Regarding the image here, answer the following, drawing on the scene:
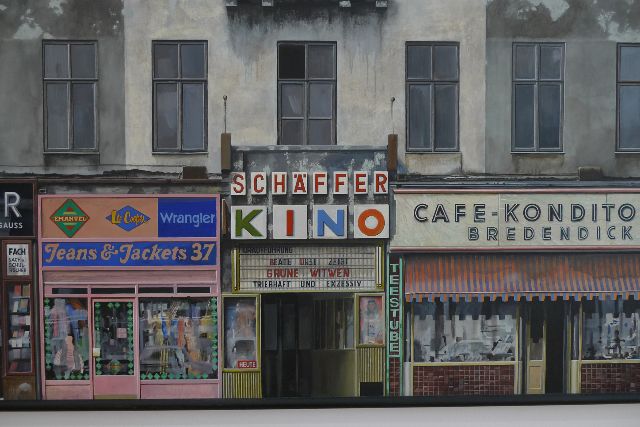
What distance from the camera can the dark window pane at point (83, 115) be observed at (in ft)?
13.9

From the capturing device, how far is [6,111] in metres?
4.14

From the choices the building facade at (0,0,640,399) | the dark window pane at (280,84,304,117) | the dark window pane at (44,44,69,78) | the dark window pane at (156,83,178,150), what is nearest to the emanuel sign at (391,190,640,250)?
the building facade at (0,0,640,399)

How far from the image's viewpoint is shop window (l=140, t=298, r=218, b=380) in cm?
427

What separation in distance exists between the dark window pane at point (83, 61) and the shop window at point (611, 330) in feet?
11.6

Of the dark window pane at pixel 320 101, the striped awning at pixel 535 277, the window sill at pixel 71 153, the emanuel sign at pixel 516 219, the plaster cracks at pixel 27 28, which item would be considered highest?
the plaster cracks at pixel 27 28

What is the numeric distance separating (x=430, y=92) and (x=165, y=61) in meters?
1.71

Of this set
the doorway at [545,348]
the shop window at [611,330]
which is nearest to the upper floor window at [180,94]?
the doorway at [545,348]

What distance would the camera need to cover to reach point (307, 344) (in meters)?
4.38

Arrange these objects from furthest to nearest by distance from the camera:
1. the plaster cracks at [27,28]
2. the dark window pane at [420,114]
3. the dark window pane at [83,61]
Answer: the dark window pane at [420,114], the dark window pane at [83,61], the plaster cracks at [27,28]

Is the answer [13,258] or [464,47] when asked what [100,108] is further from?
[464,47]

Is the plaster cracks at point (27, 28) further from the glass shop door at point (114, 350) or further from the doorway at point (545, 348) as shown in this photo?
the doorway at point (545, 348)

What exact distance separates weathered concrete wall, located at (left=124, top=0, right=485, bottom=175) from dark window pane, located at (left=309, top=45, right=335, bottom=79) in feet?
0.19

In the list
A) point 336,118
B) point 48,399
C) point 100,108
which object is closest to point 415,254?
point 336,118

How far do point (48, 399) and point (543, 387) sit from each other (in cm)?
312
